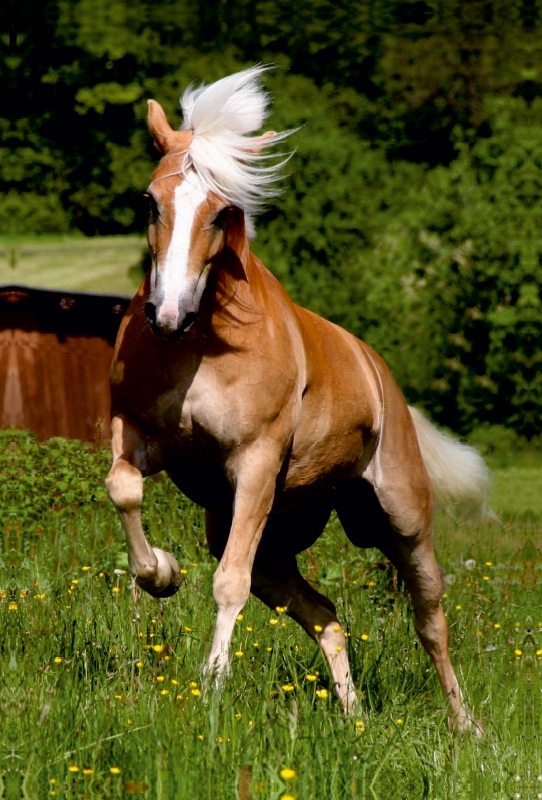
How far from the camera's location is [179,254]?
398 cm

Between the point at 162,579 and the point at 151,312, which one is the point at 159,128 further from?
the point at 162,579

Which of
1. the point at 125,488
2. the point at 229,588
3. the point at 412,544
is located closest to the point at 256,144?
the point at 125,488

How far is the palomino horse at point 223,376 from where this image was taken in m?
4.12

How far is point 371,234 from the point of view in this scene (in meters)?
16.1

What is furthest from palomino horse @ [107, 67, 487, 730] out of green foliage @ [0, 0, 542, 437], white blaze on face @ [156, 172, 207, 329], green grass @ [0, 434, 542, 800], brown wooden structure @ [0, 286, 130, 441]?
green foliage @ [0, 0, 542, 437]

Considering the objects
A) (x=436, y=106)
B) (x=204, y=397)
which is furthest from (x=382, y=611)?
(x=436, y=106)

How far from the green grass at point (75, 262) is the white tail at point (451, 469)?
60.4ft

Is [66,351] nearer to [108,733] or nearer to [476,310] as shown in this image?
[476,310]

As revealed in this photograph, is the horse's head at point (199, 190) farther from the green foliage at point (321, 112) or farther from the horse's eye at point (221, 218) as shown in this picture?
the green foliage at point (321, 112)

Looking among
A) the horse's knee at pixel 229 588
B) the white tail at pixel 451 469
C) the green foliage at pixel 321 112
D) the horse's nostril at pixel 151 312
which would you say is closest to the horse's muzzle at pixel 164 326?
the horse's nostril at pixel 151 312

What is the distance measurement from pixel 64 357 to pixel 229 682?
1012 cm

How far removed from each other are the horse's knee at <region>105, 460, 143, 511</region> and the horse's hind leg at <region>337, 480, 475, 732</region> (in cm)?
152

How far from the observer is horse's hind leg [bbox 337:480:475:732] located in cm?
548

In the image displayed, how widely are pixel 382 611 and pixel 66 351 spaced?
7910 millimetres
